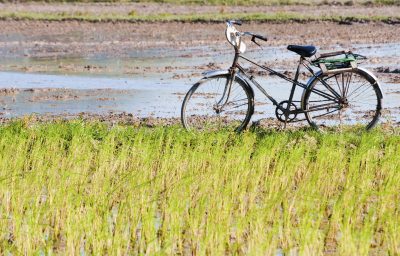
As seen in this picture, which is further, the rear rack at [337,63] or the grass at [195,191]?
the rear rack at [337,63]

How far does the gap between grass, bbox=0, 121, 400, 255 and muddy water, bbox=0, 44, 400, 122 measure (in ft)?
7.42

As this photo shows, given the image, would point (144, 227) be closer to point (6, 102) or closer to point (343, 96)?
point (343, 96)

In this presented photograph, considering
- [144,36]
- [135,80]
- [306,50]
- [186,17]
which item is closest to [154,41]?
[144,36]

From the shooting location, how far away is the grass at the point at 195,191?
528 centimetres

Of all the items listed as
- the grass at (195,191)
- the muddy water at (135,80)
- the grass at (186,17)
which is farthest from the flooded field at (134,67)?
the grass at (195,191)

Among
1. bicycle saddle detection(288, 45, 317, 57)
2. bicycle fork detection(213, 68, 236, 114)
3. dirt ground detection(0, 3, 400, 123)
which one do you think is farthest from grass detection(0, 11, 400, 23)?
bicycle saddle detection(288, 45, 317, 57)

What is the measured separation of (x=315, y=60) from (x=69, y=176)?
98.3 inches

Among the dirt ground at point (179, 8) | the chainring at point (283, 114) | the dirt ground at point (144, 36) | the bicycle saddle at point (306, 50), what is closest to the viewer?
the bicycle saddle at point (306, 50)

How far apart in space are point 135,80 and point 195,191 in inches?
297

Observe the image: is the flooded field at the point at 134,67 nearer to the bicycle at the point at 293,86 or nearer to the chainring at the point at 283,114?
the bicycle at the point at 293,86

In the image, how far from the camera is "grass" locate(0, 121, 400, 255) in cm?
528

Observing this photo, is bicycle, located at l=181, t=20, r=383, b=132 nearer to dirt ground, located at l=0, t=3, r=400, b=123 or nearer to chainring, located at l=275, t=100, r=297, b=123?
chainring, located at l=275, t=100, r=297, b=123

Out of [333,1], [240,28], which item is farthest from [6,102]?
[333,1]

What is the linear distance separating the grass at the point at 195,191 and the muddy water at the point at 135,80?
2.26 metres
